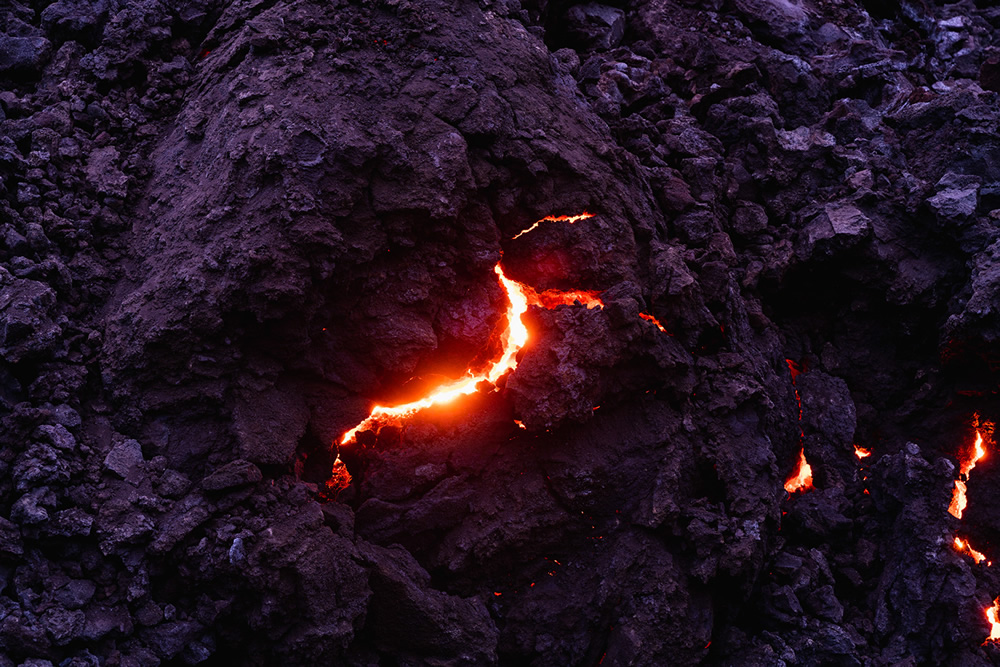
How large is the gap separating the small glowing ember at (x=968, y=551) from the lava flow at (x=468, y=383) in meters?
3.48

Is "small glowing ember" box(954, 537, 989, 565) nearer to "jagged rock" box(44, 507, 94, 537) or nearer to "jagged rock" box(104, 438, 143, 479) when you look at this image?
"jagged rock" box(104, 438, 143, 479)

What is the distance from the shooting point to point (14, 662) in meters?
3.92

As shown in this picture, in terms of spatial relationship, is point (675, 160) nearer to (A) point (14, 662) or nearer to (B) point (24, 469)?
(B) point (24, 469)

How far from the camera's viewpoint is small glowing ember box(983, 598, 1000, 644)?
5398 millimetres

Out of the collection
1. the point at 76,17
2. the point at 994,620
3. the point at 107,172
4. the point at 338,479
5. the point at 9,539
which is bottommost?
the point at 994,620

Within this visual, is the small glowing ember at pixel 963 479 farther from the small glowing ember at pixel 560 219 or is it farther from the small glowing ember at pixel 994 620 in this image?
the small glowing ember at pixel 560 219

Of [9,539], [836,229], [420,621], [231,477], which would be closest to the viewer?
[9,539]

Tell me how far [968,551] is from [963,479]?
1.80 feet

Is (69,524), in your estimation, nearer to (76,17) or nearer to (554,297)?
(554,297)

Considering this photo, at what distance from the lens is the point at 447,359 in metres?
5.53

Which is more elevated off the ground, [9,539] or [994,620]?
[9,539]

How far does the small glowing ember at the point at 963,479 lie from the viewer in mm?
5816

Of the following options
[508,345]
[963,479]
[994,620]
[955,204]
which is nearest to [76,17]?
[508,345]

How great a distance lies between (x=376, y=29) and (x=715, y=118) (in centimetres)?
310
